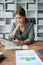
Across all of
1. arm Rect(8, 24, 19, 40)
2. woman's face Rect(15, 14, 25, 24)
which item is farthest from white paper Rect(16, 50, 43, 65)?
woman's face Rect(15, 14, 25, 24)

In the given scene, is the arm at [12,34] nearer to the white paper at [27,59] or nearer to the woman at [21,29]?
the woman at [21,29]

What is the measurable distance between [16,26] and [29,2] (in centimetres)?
204

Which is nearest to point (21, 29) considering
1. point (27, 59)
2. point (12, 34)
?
point (12, 34)

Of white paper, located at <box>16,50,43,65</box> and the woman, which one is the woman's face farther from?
white paper, located at <box>16,50,43,65</box>

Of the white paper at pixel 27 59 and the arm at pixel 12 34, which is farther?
the arm at pixel 12 34

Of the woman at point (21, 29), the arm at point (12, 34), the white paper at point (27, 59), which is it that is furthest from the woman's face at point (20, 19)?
the white paper at point (27, 59)

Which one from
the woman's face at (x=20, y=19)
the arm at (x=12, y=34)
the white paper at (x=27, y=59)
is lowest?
the white paper at (x=27, y=59)

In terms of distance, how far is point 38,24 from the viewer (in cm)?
450

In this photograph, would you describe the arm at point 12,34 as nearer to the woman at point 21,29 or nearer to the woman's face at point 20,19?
the woman at point 21,29

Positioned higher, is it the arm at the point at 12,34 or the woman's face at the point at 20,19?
the woman's face at the point at 20,19

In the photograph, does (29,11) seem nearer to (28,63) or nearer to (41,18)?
(41,18)

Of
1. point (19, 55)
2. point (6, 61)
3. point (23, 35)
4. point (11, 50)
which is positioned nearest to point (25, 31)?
point (23, 35)

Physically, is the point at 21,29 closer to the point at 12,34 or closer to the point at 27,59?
the point at 12,34

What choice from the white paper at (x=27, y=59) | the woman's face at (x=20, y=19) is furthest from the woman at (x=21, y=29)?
the white paper at (x=27, y=59)
